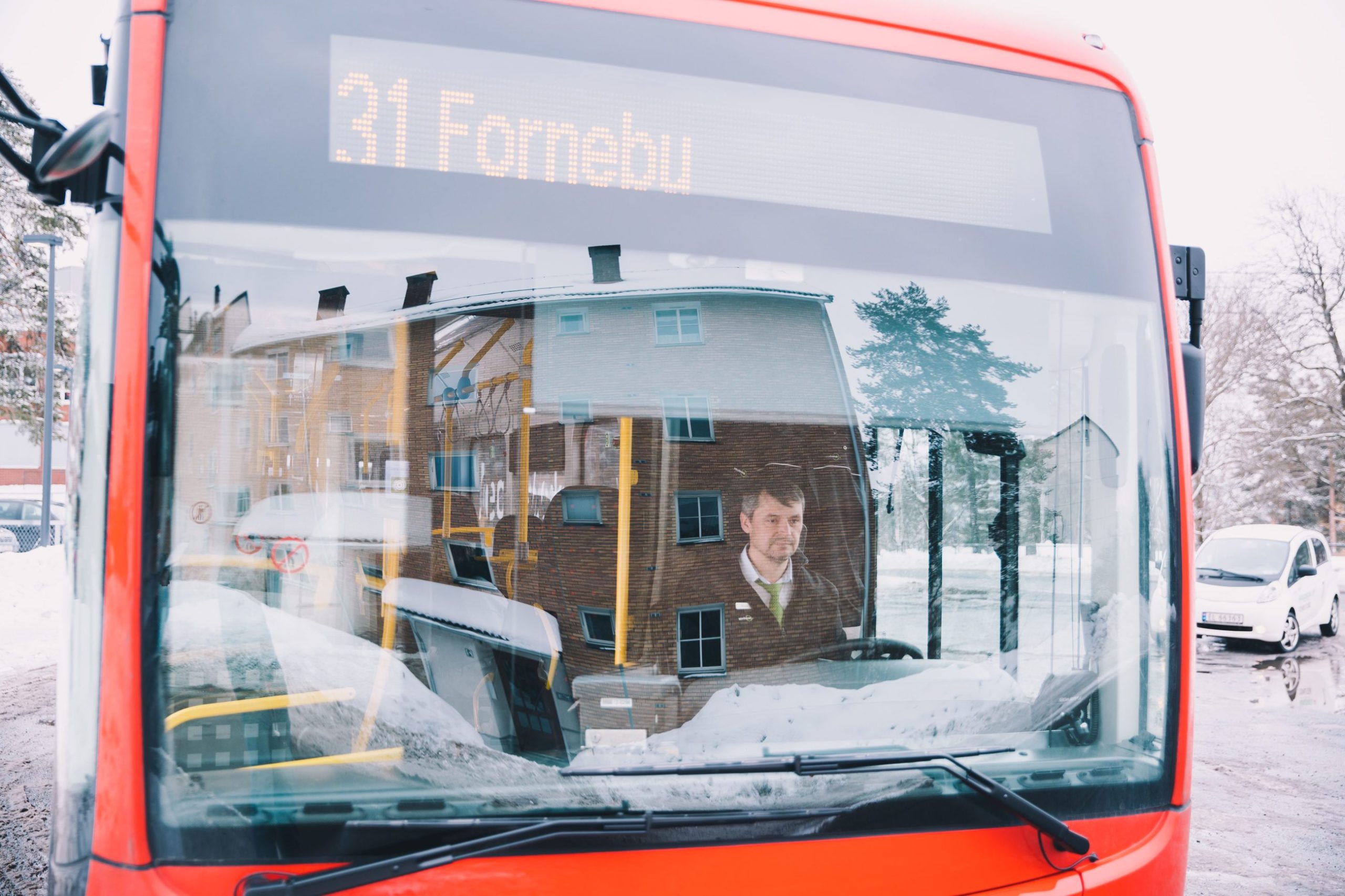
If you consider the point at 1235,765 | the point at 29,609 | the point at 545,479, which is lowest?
the point at 1235,765

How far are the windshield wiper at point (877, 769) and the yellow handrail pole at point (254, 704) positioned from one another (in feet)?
1.52

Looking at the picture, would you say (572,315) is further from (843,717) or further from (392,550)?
(843,717)

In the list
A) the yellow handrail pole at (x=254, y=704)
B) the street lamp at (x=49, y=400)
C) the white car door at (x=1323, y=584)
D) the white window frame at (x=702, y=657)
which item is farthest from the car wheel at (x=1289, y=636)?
the street lamp at (x=49, y=400)

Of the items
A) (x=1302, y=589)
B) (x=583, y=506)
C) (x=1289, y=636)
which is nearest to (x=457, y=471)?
(x=583, y=506)

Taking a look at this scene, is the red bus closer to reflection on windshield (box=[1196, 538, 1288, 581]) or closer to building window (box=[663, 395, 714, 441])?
building window (box=[663, 395, 714, 441])

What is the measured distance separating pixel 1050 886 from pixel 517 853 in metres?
1.07

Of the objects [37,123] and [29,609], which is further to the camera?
[29,609]

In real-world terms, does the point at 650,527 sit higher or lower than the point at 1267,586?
higher

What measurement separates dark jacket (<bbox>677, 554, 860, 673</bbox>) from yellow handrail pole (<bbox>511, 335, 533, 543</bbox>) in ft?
1.15

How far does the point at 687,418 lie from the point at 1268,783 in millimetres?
7013

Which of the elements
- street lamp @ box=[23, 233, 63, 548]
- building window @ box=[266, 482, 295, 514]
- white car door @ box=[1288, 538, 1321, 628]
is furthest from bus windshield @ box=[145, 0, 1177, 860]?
street lamp @ box=[23, 233, 63, 548]

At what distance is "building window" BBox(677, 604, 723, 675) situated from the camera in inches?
73.2

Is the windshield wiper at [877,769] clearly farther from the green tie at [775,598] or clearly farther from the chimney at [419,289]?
the chimney at [419,289]

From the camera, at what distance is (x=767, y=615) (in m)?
1.92
